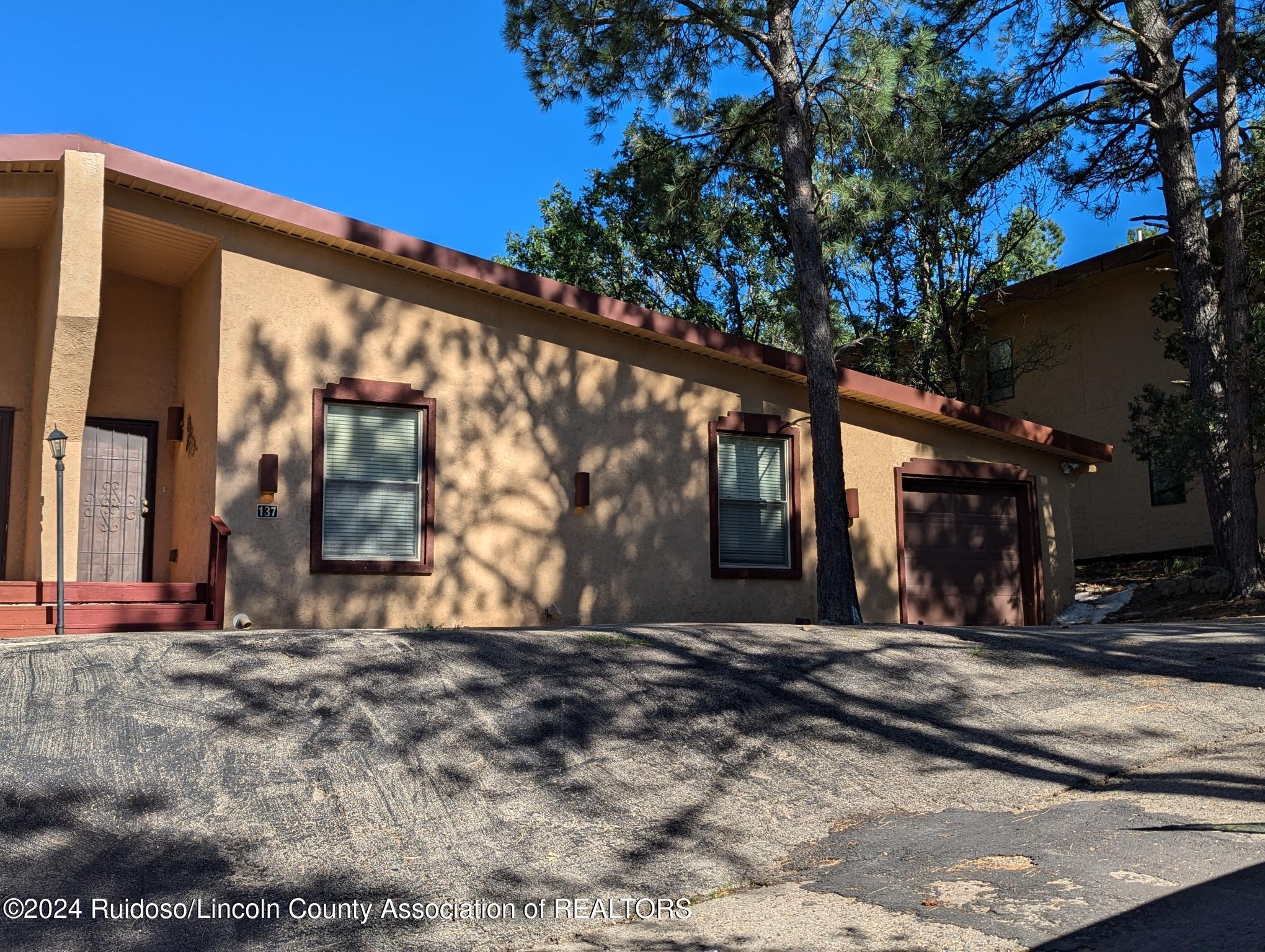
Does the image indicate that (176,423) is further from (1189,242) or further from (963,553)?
(1189,242)

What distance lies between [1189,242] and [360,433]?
1163 cm

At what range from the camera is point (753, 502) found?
14.3m

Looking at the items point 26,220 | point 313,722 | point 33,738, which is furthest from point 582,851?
point 26,220

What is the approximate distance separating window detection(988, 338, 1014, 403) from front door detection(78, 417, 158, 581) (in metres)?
16.3

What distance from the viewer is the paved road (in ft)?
17.2

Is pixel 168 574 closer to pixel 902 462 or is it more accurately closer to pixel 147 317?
pixel 147 317

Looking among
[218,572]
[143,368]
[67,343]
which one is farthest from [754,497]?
[67,343]

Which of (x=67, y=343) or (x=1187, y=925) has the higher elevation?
(x=67, y=343)

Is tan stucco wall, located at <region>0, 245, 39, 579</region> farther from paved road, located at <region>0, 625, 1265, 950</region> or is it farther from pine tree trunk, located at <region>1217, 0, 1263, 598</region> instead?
pine tree trunk, located at <region>1217, 0, 1263, 598</region>

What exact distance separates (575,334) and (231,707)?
23.3 feet

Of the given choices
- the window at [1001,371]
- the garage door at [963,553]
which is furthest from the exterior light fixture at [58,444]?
the window at [1001,371]

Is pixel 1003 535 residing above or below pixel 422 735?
above

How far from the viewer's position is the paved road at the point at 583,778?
5.25 meters

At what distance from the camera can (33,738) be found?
6551mm
